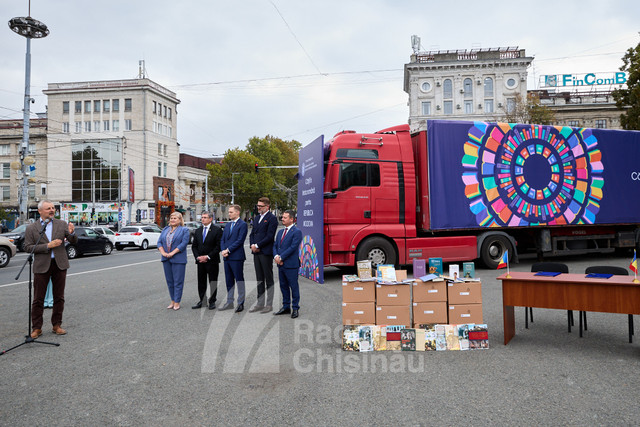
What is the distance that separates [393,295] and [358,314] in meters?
0.52

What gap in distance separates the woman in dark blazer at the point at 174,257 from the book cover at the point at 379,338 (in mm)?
4204

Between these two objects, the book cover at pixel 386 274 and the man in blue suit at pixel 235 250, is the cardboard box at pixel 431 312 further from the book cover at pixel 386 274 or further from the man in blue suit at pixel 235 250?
the man in blue suit at pixel 235 250

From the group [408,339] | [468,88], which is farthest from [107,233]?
[468,88]

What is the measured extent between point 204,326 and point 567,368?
4972mm

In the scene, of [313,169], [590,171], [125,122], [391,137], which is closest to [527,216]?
[590,171]

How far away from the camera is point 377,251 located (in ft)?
36.8

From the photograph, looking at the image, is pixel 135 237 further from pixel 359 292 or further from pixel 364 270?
pixel 359 292

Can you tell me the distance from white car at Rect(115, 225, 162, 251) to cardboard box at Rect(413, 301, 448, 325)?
23.2m

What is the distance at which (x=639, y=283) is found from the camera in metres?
5.09

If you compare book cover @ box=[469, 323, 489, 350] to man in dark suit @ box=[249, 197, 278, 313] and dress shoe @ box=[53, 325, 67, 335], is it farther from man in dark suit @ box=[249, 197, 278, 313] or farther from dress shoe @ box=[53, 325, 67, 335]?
dress shoe @ box=[53, 325, 67, 335]

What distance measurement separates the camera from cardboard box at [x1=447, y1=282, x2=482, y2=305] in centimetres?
569

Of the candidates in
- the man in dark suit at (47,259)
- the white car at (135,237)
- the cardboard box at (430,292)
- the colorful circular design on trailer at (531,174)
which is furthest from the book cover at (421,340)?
the white car at (135,237)

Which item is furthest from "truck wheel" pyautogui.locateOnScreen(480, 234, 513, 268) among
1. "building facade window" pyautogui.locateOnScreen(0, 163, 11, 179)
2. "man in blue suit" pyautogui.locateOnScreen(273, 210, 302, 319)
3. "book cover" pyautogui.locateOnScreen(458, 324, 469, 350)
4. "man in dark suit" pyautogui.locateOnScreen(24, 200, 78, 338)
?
"building facade window" pyautogui.locateOnScreen(0, 163, 11, 179)

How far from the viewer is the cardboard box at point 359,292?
226 inches
